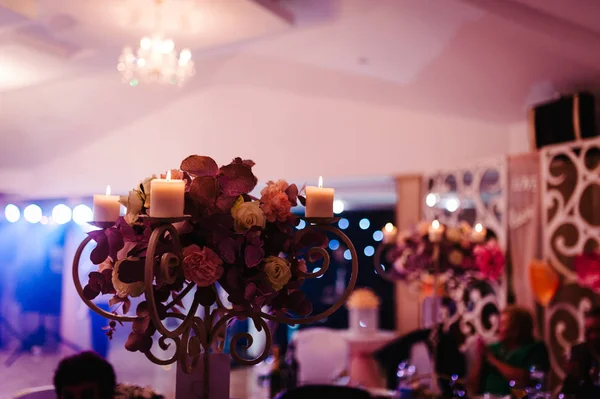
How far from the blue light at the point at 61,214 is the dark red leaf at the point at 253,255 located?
11.9 ft

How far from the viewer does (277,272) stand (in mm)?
1326

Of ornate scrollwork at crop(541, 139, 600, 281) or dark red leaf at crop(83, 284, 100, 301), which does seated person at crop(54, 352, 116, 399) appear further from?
ornate scrollwork at crop(541, 139, 600, 281)

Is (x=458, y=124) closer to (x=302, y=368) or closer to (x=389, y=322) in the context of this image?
(x=302, y=368)

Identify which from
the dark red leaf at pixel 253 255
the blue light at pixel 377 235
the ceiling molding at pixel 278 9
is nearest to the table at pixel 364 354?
the ceiling molding at pixel 278 9

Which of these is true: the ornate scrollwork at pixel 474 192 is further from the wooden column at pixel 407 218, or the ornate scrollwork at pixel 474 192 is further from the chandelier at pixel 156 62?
the chandelier at pixel 156 62

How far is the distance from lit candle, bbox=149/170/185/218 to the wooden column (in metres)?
4.17

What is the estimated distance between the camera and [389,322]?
8.87 meters

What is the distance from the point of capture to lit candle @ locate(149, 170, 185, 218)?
121 cm

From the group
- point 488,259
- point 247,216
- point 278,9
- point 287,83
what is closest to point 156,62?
point 278,9

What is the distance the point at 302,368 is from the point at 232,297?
10.8 ft

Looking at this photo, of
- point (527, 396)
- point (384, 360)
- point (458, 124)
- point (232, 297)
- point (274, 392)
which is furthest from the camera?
point (458, 124)

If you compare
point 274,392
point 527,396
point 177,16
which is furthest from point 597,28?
point 274,392

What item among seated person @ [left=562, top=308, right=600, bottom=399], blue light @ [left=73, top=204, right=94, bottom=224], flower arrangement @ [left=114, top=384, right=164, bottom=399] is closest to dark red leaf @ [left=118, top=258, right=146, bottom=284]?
flower arrangement @ [left=114, top=384, right=164, bottom=399]

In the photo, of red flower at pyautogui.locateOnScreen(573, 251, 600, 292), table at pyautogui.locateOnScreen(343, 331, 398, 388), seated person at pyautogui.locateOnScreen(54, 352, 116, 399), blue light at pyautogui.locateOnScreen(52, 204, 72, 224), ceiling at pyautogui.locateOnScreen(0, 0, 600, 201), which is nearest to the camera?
seated person at pyautogui.locateOnScreen(54, 352, 116, 399)
